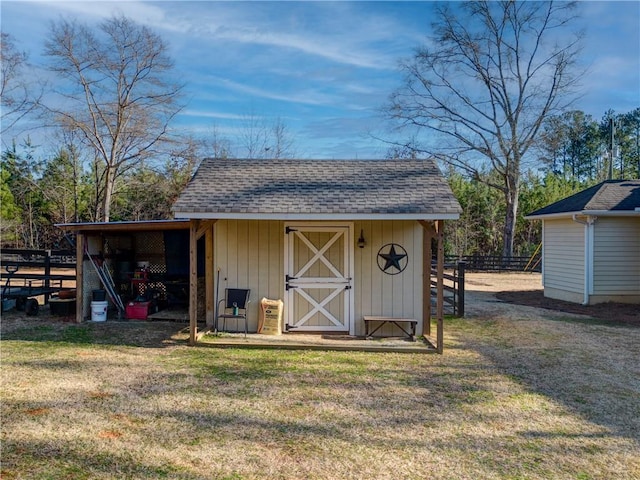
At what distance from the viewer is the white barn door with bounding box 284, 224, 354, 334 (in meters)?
7.62

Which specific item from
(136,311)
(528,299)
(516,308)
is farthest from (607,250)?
(136,311)

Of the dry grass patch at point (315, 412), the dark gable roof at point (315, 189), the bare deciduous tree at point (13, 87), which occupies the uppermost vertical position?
the bare deciduous tree at point (13, 87)

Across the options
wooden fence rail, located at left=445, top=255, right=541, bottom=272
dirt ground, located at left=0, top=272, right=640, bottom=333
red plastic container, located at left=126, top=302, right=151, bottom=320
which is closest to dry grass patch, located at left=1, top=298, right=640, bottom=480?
red plastic container, located at left=126, top=302, right=151, bottom=320

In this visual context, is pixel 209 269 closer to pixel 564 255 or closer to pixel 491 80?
pixel 564 255

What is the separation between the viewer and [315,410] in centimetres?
434

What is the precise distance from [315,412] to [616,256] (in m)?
10.2

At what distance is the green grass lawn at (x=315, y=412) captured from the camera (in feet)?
10.7

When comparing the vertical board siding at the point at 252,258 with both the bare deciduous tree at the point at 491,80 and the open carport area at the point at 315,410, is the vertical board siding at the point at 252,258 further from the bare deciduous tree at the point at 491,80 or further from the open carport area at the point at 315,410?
the bare deciduous tree at the point at 491,80

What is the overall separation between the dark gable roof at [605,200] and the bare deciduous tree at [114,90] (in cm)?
1750

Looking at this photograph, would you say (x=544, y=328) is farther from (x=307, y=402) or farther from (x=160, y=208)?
(x=160, y=208)

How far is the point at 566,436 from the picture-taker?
3.82m

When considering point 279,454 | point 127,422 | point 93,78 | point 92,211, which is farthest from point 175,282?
point 92,211

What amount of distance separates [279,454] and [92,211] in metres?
25.1

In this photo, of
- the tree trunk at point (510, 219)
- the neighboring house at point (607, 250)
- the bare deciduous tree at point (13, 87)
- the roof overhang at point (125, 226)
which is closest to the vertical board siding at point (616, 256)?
the neighboring house at point (607, 250)
